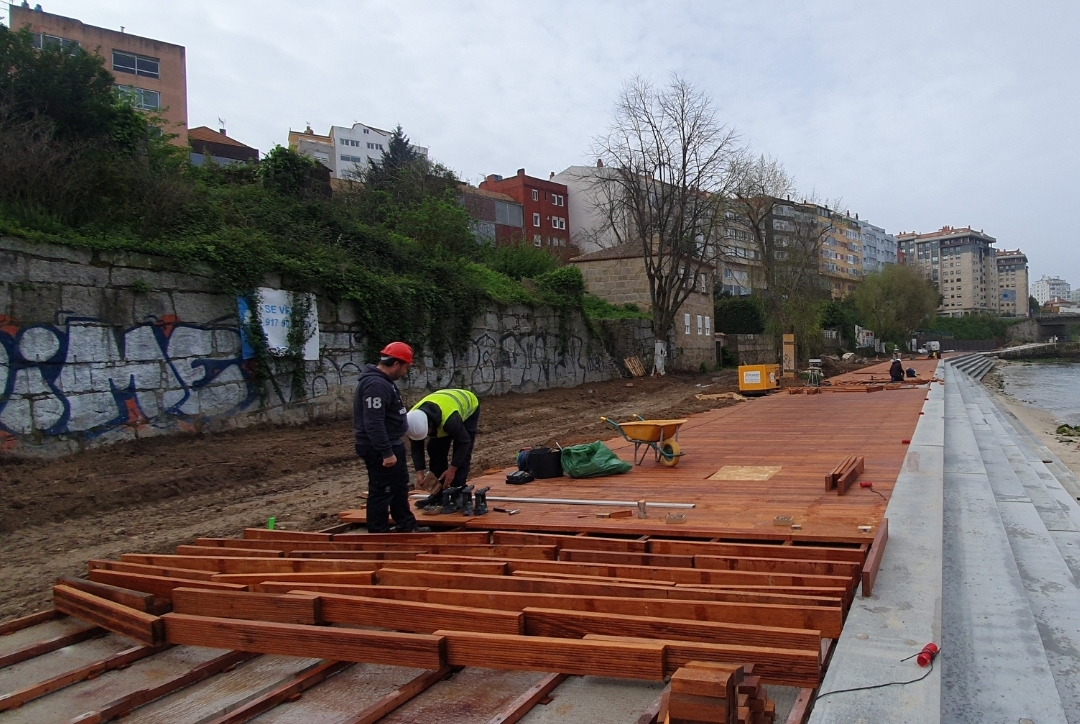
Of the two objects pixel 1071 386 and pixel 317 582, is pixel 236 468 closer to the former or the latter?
pixel 317 582

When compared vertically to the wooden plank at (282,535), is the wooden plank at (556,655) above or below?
above

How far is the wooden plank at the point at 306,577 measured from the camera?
439cm

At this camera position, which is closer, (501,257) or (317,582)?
(317,582)

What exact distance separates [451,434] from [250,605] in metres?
2.49

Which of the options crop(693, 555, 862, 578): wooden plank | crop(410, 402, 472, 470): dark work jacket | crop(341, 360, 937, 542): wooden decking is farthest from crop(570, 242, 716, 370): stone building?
crop(693, 555, 862, 578): wooden plank

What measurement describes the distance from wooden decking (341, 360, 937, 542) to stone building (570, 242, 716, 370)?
1997 cm

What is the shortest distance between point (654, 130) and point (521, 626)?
93.4 ft

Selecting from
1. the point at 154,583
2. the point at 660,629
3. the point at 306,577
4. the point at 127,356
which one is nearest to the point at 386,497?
the point at 306,577

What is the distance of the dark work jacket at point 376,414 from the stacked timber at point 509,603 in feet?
2.57

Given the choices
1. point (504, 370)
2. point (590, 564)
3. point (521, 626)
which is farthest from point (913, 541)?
point (504, 370)

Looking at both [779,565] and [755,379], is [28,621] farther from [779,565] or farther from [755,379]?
[755,379]

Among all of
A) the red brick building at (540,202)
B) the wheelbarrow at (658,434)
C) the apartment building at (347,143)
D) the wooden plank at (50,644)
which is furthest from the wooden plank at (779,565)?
the apartment building at (347,143)

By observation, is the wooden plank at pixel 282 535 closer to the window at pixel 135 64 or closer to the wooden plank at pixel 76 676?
the wooden plank at pixel 76 676

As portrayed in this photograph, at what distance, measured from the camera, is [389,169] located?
3731 cm
